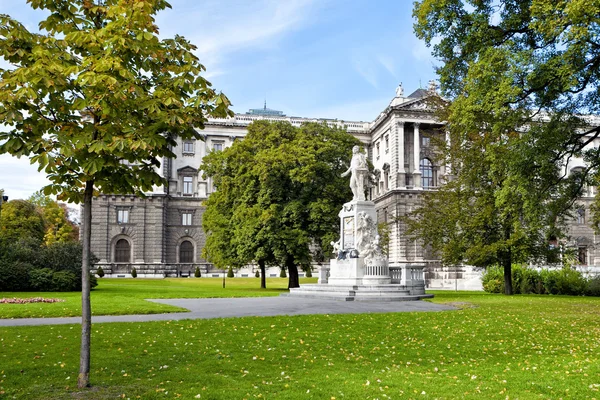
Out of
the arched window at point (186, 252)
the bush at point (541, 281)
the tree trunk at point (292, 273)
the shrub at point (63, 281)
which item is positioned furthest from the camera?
the arched window at point (186, 252)

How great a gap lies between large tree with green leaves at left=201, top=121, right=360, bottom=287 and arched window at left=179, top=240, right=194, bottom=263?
3388 centimetres

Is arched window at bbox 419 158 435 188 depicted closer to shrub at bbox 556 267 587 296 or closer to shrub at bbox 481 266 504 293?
shrub at bbox 481 266 504 293

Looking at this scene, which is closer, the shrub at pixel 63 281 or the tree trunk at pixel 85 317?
the tree trunk at pixel 85 317

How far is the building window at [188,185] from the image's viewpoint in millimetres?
79438

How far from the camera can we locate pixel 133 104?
293 inches

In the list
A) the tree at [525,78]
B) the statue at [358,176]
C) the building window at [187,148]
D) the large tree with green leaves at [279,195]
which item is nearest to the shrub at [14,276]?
the large tree with green leaves at [279,195]

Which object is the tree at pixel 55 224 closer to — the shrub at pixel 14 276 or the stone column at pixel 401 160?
the stone column at pixel 401 160

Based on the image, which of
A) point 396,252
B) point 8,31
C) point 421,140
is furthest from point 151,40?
point 421,140

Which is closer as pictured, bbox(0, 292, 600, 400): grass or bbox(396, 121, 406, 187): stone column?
bbox(0, 292, 600, 400): grass

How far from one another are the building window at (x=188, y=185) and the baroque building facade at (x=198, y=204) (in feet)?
0.05

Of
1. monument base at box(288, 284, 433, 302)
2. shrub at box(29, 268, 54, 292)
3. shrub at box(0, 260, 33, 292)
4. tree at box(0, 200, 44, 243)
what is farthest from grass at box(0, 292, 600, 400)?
tree at box(0, 200, 44, 243)

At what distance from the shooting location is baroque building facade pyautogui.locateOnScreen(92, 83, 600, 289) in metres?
70.8

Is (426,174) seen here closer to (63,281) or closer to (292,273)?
(292,273)

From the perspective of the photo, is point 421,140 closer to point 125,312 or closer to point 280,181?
point 280,181
